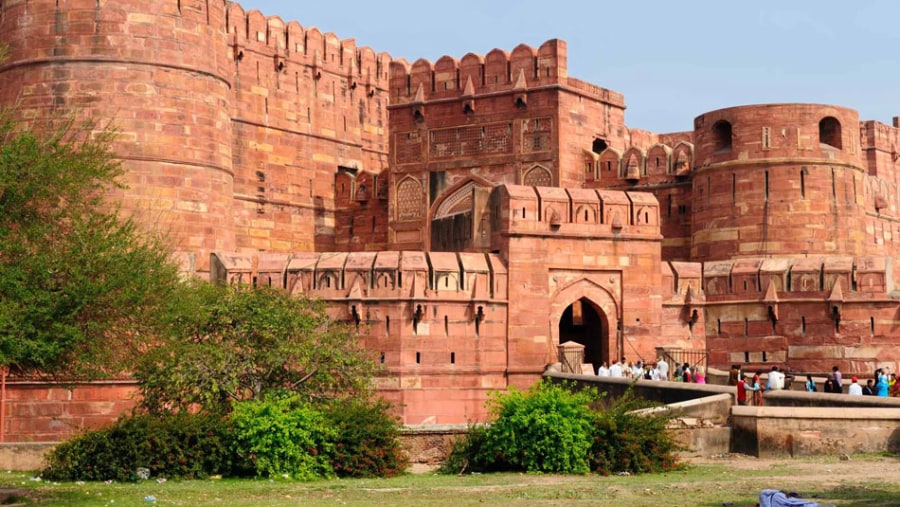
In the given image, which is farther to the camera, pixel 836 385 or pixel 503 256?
pixel 503 256

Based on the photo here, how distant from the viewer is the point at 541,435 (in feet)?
47.9

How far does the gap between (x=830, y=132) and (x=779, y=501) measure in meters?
20.9

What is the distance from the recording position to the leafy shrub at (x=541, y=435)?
570 inches

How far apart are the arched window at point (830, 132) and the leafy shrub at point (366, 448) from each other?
57.4 ft

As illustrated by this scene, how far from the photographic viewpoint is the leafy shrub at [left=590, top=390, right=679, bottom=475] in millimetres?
14328

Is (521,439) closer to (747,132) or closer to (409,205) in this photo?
(747,132)

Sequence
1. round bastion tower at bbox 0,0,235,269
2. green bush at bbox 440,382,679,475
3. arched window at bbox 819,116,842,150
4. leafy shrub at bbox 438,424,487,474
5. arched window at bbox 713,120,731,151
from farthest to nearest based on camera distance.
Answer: arched window at bbox 713,120,731,151
arched window at bbox 819,116,842,150
round bastion tower at bbox 0,0,235,269
leafy shrub at bbox 438,424,487,474
green bush at bbox 440,382,679,475

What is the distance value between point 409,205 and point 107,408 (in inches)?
502

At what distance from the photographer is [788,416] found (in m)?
14.9

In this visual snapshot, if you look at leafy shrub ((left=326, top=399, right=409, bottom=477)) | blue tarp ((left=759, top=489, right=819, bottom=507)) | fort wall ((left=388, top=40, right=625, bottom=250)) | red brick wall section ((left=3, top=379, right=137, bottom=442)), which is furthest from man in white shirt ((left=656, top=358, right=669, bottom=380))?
blue tarp ((left=759, top=489, right=819, bottom=507))

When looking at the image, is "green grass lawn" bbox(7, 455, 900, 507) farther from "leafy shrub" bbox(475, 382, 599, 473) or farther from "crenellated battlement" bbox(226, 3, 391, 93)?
"crenellated battlement" bbox(226, 3, 391, 93)

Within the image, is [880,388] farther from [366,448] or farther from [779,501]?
[779,501]

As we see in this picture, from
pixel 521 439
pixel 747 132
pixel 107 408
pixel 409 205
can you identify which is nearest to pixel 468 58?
pixel 409 205

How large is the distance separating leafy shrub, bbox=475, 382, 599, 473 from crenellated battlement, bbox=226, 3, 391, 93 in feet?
67.9
